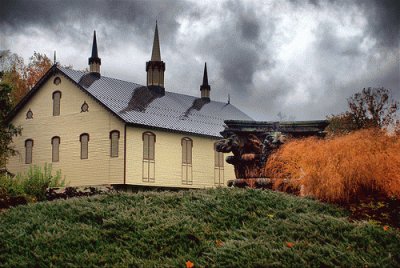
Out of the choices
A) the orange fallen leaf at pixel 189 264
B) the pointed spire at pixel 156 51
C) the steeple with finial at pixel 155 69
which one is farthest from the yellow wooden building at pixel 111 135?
the orange fallen leaf at pixel 189 264

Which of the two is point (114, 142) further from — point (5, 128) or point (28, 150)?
point (5, 128)

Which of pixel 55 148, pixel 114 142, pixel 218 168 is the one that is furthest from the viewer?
pixel 218 168

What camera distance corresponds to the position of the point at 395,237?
839 cm

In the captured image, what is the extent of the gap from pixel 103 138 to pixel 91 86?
12.2 feet

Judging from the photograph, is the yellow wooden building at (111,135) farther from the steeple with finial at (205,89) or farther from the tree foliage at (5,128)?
the steeple with finial at (205,89)

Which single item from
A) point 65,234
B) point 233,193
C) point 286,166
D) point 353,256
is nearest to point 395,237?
point 353,256

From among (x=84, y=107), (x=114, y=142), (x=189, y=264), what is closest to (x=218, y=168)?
(x=114, y=142)

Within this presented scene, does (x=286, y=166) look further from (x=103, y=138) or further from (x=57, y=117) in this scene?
(x=57, y=117)

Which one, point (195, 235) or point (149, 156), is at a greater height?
point (149, 156)

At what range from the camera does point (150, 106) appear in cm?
3434

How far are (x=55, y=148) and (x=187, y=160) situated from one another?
25.2ft

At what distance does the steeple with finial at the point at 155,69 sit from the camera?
38.5 metres

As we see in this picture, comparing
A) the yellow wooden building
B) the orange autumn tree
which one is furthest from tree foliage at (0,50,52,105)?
the orange autumn tree

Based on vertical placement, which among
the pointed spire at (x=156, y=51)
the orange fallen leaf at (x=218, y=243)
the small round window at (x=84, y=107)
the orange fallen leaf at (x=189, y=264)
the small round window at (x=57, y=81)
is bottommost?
the orange fallen leaf at (x=189, y=264)
